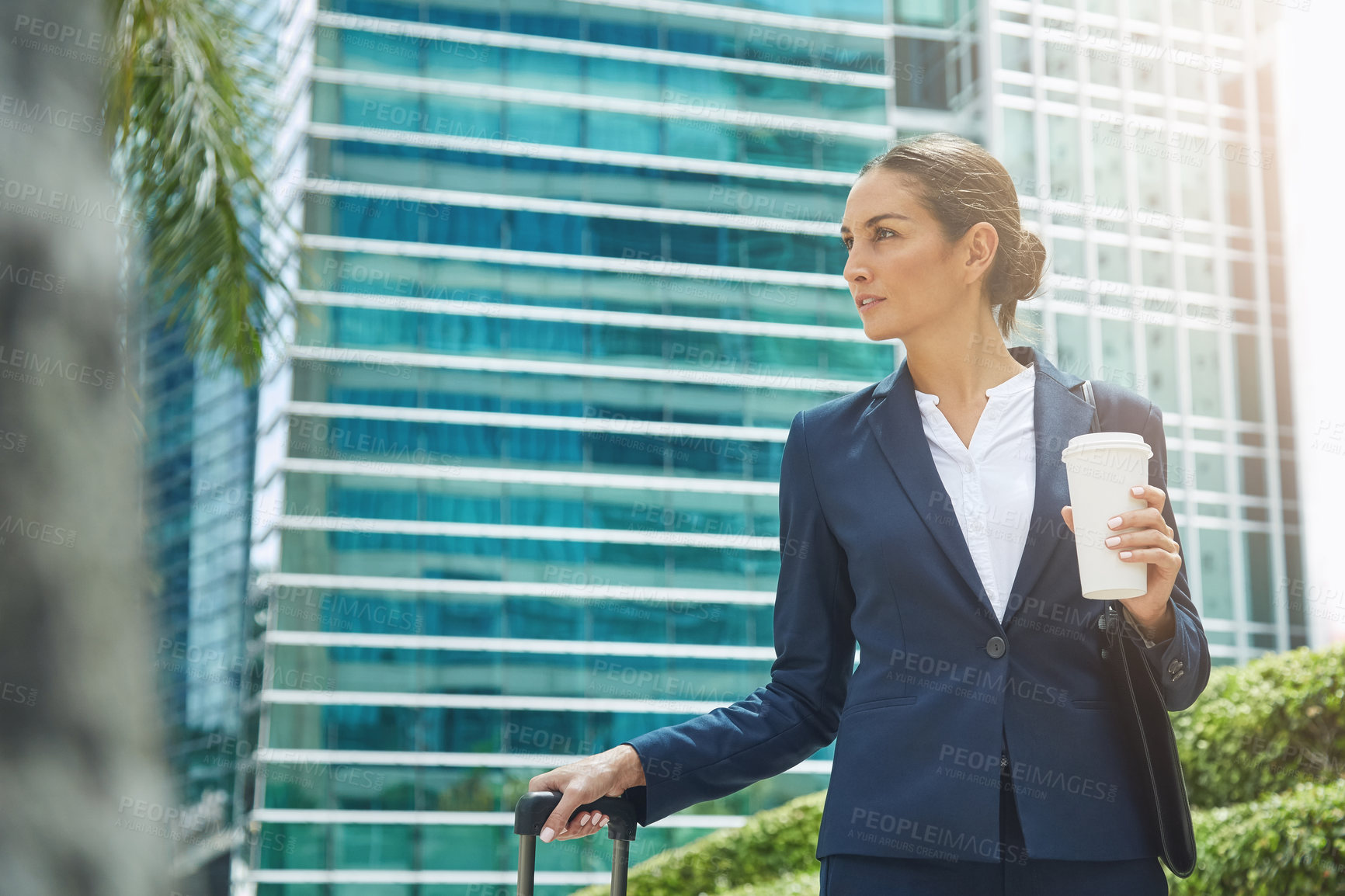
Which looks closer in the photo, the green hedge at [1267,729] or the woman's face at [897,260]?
the woman's face at [897,260]

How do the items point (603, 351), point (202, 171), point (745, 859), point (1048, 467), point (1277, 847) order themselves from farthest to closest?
point (603, 351) < point (745, 859) < point (202, 171) < point (1277, 847) < point (1048, 467)

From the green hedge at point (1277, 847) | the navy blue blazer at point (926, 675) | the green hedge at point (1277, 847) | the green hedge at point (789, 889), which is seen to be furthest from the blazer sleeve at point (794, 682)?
the green hedge at point (789, 889)

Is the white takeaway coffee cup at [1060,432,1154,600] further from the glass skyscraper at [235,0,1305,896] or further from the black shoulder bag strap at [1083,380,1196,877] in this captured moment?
the glass skyscraper at [235,0,1305,896]

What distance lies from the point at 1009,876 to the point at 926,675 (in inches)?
10.1

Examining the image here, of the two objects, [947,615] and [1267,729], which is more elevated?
[947,615]

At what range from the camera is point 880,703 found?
151cm

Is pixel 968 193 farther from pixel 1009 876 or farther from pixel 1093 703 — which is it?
pixel 1009 876

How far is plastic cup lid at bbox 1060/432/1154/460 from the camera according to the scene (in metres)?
1.39

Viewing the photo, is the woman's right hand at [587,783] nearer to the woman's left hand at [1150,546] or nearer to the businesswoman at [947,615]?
the businesswoman at [947,615]

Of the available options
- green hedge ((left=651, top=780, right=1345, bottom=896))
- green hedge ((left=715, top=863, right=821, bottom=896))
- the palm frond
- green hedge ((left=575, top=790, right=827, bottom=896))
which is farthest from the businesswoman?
green hedge ((left=575, top=790, right=827, bottom=896))

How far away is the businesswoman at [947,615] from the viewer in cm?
142

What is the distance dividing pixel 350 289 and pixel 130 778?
1633 inches

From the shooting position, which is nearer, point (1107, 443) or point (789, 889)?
point (1107, 443)

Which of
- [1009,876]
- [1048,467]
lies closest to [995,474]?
[1048,467]
